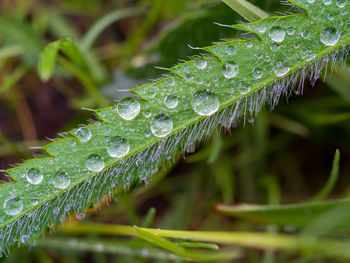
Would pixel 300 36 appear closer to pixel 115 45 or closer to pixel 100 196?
pixel 100 196

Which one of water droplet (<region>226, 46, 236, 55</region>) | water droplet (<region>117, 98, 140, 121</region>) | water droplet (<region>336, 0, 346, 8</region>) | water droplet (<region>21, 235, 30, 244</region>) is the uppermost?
water droplet (<region>336, 0, 346, 8</region>)

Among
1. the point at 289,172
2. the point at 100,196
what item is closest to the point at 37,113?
the point at 100,196

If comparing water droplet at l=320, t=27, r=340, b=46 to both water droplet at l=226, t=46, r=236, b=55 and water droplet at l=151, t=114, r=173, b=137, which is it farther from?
water droplet at l=151, t=114, r=173, b=137

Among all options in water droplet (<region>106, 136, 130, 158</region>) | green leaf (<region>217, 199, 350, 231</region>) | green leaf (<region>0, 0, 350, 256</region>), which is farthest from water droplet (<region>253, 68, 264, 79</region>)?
green leaf (<region>217, 199, 350, 231</region>)

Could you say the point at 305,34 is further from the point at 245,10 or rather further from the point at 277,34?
the point at 245,10

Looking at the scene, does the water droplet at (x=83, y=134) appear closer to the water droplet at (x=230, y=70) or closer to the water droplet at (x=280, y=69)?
the water droplet at (x=230, y=70)

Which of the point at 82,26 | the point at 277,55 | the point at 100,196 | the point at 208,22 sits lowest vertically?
the point at 100,196
